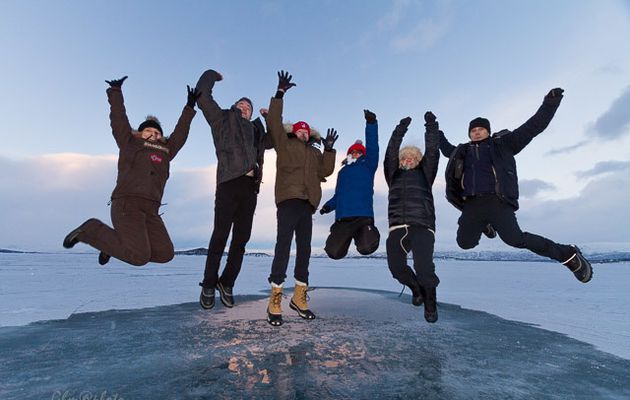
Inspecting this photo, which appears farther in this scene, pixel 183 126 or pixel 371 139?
pixel 371 139

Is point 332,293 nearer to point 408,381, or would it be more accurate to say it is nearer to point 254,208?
point 254,208

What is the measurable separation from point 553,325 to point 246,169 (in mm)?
4358

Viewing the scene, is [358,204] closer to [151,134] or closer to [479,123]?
[479,123]

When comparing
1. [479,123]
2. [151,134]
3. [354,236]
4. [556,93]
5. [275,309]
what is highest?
[556,93]

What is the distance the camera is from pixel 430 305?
13.1ft

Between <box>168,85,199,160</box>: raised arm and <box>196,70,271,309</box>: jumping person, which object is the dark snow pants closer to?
<box>196,70,271,309</box>: jumping person

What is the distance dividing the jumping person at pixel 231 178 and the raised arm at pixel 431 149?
Result: 2082 mm

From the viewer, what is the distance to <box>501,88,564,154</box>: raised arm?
4094 mm

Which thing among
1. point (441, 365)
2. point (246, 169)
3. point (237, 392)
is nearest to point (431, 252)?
point (441, 365)

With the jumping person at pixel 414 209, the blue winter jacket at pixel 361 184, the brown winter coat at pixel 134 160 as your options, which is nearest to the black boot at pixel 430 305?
the jumping person at pixel 414 209

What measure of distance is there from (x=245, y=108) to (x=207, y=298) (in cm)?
249

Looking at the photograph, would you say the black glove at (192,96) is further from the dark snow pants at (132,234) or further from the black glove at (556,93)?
the black glove at (556,93)

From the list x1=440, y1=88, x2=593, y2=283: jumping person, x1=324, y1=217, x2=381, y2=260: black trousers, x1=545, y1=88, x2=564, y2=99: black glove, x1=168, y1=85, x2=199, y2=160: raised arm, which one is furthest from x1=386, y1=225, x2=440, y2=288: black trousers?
x1=168, y1=85, x2=199, y2=160: raised arm

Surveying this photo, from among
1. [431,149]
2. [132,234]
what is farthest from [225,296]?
[431,149]
